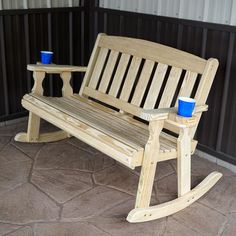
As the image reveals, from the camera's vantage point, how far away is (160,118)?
240cm

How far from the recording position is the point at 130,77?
321cm

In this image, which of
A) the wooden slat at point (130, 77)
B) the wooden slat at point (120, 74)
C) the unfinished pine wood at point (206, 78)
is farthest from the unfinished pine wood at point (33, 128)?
the unfinished pine wood at point (206, 78)

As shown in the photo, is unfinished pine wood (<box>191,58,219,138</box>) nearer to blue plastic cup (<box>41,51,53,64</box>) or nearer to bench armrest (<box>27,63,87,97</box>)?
bench armrest (<box>27,63,87,97</box>)

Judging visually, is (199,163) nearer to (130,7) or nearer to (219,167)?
(219,167)

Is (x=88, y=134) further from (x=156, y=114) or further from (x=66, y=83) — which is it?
(x=66, y=83)

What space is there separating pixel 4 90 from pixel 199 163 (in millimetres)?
2018

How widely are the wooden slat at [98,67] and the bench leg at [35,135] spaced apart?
0.59m

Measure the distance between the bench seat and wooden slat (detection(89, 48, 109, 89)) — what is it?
0.17 meters

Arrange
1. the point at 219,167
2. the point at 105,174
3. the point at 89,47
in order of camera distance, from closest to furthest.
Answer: the point at 105,174
the point at 219,167
the point at 89,47

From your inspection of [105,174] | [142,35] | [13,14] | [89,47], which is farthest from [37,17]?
[105,174]

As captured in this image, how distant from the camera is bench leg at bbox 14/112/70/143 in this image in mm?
3596

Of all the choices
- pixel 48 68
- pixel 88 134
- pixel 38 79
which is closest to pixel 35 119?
pixel 38 79

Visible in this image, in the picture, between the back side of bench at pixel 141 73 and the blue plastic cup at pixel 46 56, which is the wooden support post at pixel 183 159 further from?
the blue plastic cup at pixel 46 56

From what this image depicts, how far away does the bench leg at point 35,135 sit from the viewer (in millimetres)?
3596
